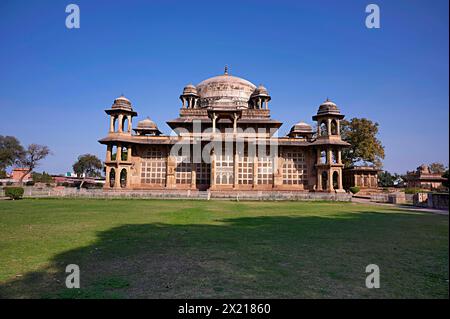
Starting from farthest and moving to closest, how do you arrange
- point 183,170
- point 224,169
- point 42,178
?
point 42,178
point 183,170
point 224,169

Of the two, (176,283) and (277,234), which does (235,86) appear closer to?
(277,234)

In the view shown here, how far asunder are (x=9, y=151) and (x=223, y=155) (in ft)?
184

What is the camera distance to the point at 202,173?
33312mm

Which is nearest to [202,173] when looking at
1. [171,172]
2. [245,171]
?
[171,172]

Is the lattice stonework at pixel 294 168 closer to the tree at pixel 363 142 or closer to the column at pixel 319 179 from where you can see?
the column at pixel 319 179

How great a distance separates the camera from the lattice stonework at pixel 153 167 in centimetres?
3362

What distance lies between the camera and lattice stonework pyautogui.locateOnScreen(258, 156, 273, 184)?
3294 centimetres

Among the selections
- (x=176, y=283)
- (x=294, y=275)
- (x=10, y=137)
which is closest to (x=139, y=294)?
(x=176, y=283)

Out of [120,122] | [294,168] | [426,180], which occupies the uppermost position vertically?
[120,122]

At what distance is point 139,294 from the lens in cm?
378

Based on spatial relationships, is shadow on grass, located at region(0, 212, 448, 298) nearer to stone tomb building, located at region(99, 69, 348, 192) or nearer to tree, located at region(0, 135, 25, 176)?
stone tomb building, located at region(99, 69, 348, 192)

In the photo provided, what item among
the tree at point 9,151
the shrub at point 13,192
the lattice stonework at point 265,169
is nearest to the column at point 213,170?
the lattice stonework at point 265,169

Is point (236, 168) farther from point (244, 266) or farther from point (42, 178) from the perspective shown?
point (42, 178)
